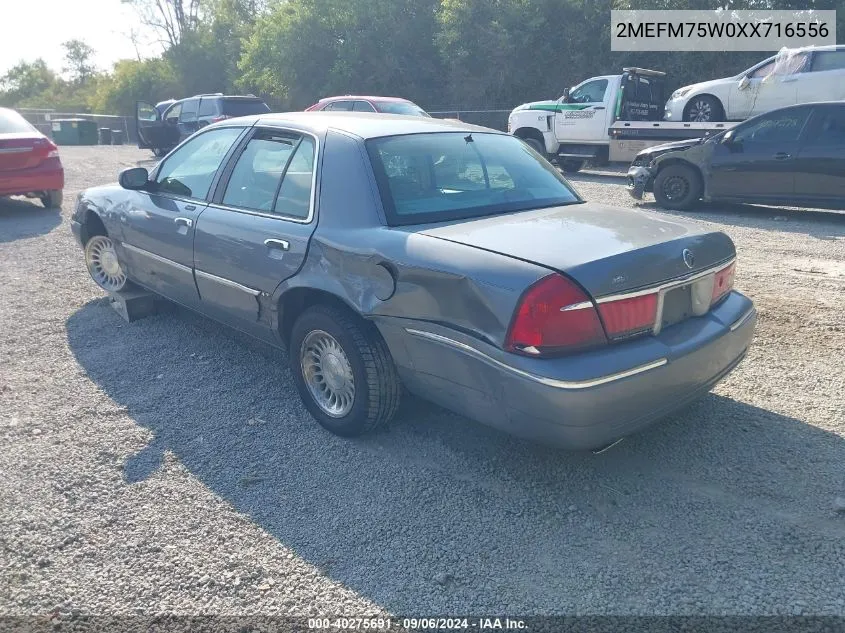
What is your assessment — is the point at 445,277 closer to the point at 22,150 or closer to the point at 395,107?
the point at 22,150

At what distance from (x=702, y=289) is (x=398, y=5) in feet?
99.7

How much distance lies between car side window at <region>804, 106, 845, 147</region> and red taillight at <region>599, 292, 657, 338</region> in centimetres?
761

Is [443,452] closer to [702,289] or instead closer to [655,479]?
[655,479]

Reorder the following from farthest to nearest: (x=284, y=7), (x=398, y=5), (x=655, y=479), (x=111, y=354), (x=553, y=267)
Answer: (x=284, y=7) → (x=398, y=5) → (x=111, y=354) → (x=655, y=479) → (x=553, y=267)

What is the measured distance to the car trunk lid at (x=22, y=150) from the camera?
9508mm

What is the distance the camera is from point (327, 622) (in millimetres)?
2387

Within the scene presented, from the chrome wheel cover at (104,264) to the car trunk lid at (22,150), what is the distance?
493 centimetres

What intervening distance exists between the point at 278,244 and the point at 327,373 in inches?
29.1

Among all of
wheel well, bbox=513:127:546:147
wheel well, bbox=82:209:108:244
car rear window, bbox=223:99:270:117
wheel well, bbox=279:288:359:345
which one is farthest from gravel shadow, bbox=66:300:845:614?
car rear window, bbox=223:99:270:117

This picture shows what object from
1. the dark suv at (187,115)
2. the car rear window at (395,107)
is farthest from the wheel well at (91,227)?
the dark suv at (187,115)

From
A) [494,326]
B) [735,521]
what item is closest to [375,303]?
[494,326]

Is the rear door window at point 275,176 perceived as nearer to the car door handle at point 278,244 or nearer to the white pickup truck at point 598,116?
the car door handle at point 278,244

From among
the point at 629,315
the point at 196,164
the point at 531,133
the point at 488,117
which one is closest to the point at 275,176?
the point at 196,164

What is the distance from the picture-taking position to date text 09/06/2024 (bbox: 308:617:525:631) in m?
2.34
